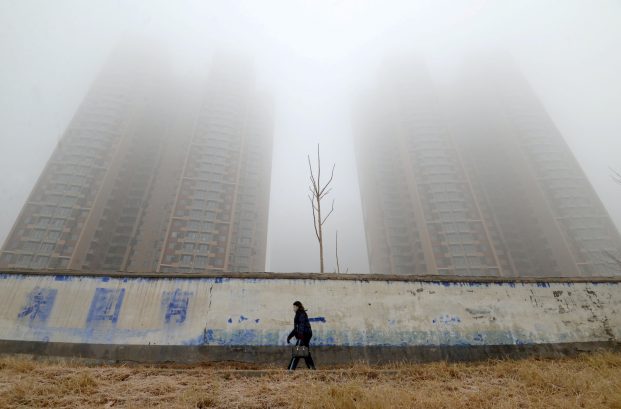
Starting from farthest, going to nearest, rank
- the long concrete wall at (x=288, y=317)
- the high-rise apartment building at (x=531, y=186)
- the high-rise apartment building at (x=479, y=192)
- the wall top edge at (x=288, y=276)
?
the high-rise apartment building at (x=479, y=192)
the high-rise apartment building at (x=531, y=186)
the wall top edge at (x=288, y=276)
the long concrete wall at (x=288, y=317)

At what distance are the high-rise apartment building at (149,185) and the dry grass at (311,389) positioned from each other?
44.9 metres

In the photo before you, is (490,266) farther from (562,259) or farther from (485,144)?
(485,144)

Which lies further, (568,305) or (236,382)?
(568,305)

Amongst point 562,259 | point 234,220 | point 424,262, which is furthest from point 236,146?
point 562,259

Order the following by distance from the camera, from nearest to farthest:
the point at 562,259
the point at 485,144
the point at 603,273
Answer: the point at 603,273, the point at 562,259, the point at 485,144

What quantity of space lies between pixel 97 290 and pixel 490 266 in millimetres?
55846

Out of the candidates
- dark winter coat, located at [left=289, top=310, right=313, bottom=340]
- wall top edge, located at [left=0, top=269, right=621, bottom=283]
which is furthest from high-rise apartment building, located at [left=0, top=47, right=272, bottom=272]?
dark winter coat, located at [left=289, top=310, right=313, bottom=340]

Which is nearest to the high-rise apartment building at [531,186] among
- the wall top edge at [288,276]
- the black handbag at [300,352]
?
the wall top edge at [288,276]

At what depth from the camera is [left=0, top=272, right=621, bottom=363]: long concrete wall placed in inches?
352

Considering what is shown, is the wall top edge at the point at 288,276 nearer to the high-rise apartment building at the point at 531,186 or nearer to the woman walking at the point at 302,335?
the woman walking at the point at 302,335

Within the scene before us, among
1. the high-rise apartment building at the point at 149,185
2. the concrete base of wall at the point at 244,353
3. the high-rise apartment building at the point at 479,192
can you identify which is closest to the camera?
the concrete base of wall at the point at 244,353

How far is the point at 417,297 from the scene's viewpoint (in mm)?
9852

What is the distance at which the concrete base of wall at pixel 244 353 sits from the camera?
8.72 meters

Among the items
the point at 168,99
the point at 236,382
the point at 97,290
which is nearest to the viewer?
the point at 236,382
